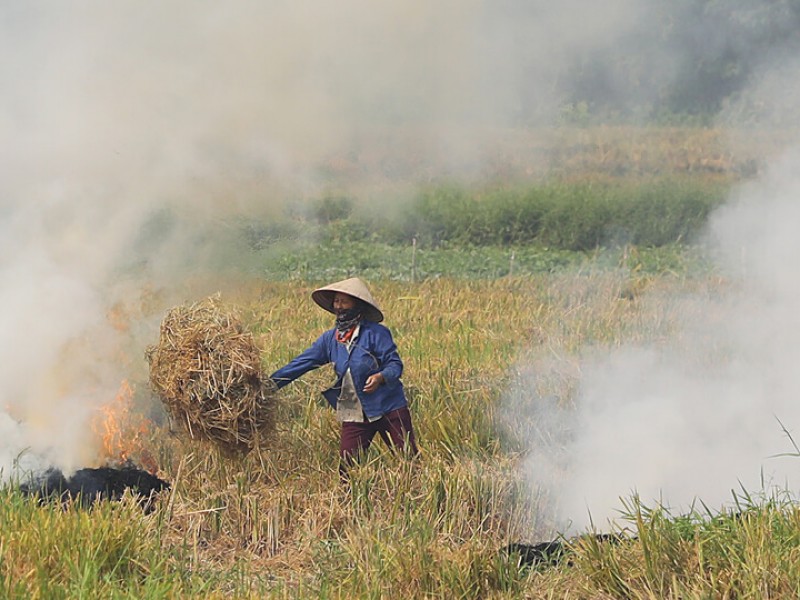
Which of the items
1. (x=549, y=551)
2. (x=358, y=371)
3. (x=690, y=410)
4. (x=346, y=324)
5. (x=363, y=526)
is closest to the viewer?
(x=549, y=551)

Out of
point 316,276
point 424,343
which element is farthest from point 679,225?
point 424,343

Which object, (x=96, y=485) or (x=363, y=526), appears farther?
(x=96, y=485)

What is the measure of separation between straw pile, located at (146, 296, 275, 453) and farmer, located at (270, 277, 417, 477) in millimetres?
301

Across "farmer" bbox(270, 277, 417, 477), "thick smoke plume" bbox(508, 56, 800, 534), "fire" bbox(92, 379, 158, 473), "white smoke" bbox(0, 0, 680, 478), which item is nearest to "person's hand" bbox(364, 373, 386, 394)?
"farmer" bbox(270, 277, 417, 477)

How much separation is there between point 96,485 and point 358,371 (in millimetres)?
1509

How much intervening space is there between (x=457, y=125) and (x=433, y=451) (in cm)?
764

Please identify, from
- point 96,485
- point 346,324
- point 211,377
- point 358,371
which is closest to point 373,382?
point 358,371

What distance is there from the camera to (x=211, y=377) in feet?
18.9

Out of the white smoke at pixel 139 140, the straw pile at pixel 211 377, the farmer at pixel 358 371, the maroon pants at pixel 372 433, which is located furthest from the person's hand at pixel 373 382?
the white smoke at pixel 139 140

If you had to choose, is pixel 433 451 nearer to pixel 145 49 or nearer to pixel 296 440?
pixel 296 440

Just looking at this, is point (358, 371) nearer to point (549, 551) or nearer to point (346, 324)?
point (346, 324)

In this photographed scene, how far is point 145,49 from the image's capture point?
738 centimetres

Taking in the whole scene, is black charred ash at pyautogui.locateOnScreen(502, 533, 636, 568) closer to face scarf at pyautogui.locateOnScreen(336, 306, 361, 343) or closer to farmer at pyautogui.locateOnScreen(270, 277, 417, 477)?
farmer at pyautogui.locateOnScreen(270, 277, 417, 477)

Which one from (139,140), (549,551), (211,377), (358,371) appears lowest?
(549,551)
